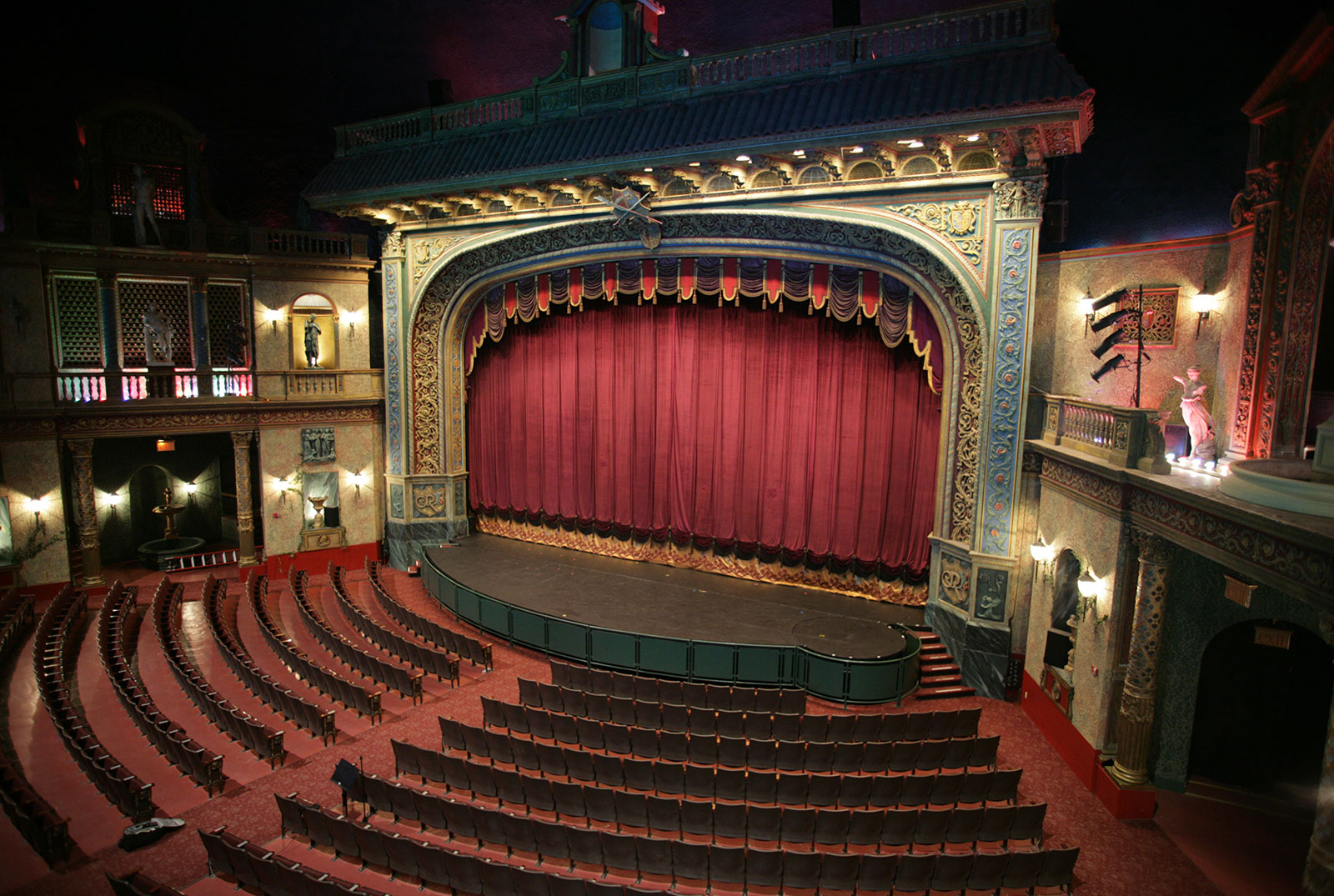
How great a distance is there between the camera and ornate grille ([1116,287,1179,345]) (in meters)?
10.5

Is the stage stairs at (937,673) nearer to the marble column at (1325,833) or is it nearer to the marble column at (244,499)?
the marble column at (1325,833)

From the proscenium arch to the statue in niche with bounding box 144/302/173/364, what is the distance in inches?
204

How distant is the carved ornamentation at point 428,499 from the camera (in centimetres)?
1741

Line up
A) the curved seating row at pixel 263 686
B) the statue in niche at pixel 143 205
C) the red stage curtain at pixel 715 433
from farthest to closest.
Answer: the statue in niche at pixel 143 205 < the red stage curtain at pixel 715 433 < the curved seating row at pixel 263 686

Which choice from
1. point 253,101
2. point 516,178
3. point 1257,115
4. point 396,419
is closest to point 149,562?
point 396,419

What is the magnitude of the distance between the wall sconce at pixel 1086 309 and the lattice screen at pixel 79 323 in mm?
18647

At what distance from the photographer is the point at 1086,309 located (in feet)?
36.8

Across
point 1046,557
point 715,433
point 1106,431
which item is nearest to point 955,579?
point 1046,557

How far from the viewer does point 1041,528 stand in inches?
440

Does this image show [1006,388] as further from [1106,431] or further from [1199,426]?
[1199,426]

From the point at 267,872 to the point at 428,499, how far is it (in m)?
11.3

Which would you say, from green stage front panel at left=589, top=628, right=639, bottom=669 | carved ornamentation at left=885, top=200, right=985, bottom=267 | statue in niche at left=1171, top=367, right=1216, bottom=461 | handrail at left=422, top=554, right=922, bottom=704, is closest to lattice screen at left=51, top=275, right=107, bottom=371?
handrail at left=422, top=554, right=922, bottom=704

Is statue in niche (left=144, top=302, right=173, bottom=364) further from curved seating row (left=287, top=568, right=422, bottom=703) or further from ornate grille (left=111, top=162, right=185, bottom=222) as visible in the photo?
curved seating row (left=287, top=568, right=422, bottom=703)

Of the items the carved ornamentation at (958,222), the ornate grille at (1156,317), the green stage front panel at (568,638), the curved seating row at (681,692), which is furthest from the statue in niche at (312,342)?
the ornate grille at (1156,317)
